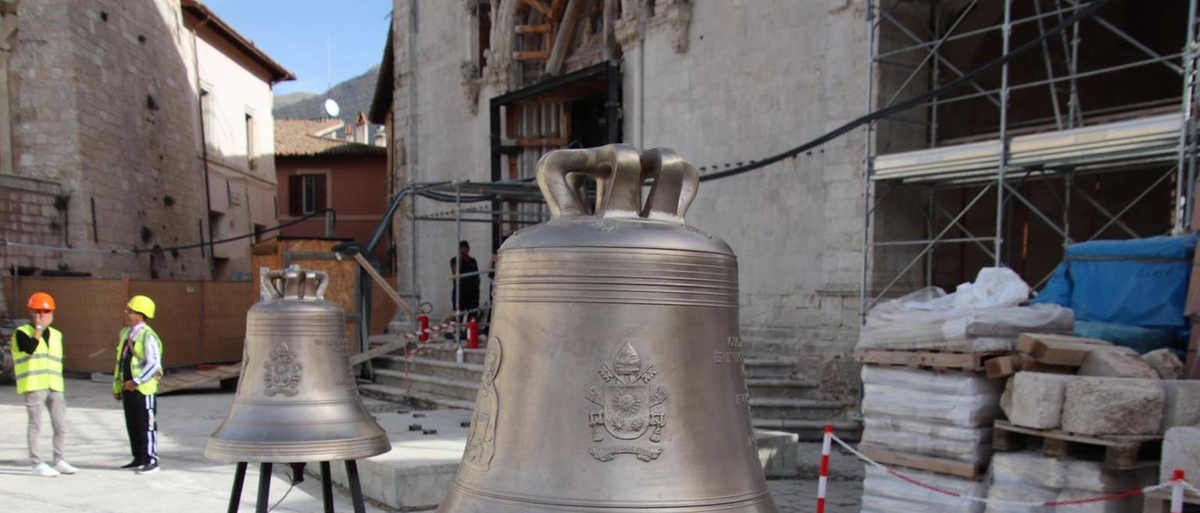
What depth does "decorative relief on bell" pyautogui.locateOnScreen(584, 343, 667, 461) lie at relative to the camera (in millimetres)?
2043

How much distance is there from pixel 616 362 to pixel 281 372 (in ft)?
9.92

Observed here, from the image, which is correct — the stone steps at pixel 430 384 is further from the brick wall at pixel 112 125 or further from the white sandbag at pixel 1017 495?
the brick wall at pixel 112 125

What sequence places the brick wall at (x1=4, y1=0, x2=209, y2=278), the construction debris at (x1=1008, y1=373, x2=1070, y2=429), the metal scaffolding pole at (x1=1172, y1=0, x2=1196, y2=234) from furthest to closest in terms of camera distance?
the brick wall at (x1=4, y1=0, x2=209, y2=278) < the metal scaffolding pole at (x1=1172, y1=0, x2=1196, y2=234) < the construction debris at (x1=1008, y1=373, x2=1070, y2=429)

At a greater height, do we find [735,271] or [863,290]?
[735,271]


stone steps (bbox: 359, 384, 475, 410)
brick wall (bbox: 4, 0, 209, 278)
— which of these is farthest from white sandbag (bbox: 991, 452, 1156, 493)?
brick wall (bbox: 4, 0, 209, 278)

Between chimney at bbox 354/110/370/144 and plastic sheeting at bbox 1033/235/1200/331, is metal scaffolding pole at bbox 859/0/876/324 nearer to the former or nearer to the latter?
plastic sheeting at bbox 1033/235/1200/331

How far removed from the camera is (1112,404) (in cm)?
468

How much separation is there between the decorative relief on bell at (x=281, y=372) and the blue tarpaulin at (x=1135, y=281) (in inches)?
209

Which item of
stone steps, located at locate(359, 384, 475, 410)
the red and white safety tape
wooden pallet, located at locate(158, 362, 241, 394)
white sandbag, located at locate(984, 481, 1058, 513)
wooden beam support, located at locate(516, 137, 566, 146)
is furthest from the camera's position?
wooden beam support, located at locate(516, 137, 566, 146)

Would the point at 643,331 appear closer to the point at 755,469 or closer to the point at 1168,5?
the point at 755,469

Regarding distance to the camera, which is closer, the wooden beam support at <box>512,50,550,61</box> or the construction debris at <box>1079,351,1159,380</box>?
the construction debris at <box>1079,351,1159,380</box>

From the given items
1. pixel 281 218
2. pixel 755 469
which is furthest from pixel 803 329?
pixel 281 218

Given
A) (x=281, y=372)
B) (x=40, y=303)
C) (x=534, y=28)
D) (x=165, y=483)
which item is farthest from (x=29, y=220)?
(x=281, y=372)

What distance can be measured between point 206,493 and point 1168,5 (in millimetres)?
12736
